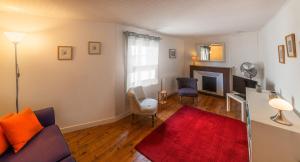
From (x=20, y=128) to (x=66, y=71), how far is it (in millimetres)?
1340

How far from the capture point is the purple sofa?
1484 mm

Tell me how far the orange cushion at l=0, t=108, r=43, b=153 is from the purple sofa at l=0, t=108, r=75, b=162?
6 centimetres

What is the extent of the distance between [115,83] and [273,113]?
9.38 ft

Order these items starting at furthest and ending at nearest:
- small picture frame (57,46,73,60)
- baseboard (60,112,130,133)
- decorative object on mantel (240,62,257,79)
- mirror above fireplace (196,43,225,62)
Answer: mirror above fireplace (196,43,225,62) → decorative object on mantel (240,62,257,79) → baseboard (60,112,130,133) → small picture frame (57,46,73,60)

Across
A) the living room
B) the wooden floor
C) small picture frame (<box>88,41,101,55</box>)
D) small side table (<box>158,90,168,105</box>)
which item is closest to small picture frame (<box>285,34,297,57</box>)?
the living room

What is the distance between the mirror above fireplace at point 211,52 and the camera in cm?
509

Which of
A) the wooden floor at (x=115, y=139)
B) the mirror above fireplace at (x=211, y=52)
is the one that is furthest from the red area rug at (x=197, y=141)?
the mirror above fireplace at (x=211, y=52)

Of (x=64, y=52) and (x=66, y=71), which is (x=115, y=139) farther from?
(x=64, y=52)

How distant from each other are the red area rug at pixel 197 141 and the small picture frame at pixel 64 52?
2.15m

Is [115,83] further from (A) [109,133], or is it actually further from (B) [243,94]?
(B) [243,94]

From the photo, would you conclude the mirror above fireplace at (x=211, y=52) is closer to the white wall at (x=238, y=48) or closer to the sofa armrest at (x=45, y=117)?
the white wall at (x=238, y=48)

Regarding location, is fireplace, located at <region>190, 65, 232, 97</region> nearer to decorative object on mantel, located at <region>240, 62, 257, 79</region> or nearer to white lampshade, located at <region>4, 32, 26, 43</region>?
decorative object on mantel, located at <region>240, 62, 257, 79</region>

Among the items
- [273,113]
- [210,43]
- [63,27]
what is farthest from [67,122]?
[210,43]

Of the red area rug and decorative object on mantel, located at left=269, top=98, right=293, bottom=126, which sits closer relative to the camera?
decorative object on mantel, located at left=269, top=98, right=293, bottom=126
